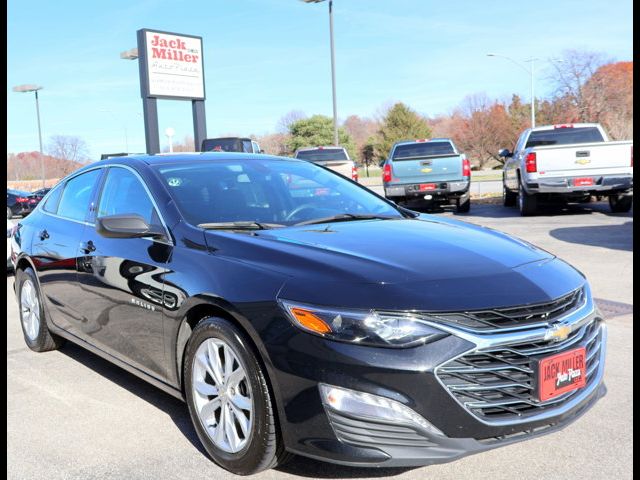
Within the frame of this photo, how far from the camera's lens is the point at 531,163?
13305 mm

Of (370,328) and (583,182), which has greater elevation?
(583,182)

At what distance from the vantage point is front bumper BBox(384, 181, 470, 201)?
51.3ft

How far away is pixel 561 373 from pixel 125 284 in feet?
7.77

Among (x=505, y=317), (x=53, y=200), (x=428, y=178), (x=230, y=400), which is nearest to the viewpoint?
(x=505, y=317)

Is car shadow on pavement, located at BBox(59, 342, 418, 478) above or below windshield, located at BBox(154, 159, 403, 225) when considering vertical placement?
below

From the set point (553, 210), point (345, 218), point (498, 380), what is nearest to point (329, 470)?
point (498, 380)

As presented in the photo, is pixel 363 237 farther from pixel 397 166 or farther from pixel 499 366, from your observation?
pixel 397 166

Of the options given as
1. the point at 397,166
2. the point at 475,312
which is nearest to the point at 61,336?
the point at 475,312

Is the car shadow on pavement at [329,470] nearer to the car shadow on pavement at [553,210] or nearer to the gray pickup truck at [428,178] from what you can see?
the car shadow on pavement at [553,210]

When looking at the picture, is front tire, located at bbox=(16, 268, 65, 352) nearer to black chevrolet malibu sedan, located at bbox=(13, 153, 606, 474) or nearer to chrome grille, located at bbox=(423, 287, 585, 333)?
black chevrolet malibu sedan, located at bbox=(13, 153, 606, 474)

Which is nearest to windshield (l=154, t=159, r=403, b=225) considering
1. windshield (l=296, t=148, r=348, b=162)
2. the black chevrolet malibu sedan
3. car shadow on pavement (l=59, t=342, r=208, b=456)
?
the black chevrolet malibu sedan

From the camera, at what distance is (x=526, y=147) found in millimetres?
14766

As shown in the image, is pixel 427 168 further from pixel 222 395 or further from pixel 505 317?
pixel 505 317

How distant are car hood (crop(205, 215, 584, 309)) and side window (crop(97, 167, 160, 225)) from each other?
2.28 ft
